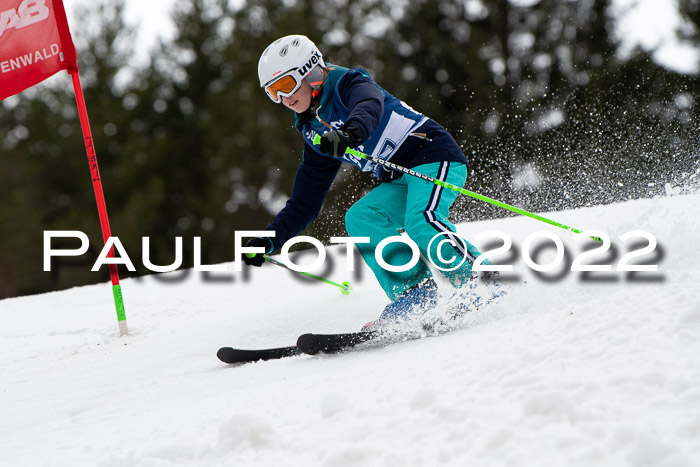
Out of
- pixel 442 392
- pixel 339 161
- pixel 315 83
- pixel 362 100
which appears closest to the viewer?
pixel 442 392

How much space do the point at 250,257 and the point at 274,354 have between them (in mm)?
599

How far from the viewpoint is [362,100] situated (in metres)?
2.87

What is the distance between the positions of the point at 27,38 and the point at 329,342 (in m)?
3.31

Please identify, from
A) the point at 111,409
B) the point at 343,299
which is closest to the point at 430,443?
the point at 111,409

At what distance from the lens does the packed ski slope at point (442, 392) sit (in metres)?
1.39

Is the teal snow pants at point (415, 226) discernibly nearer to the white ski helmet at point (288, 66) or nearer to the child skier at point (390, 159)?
the child skier at point (390, 159)

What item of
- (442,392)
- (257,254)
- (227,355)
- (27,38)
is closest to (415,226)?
(257,254)

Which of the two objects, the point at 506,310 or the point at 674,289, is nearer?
the point at 674,289

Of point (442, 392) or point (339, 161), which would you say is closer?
point (442, 392)

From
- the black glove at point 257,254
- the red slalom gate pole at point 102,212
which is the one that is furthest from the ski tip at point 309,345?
the red slalom gate pole at point 102,212

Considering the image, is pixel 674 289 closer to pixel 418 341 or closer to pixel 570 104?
pixel 418 341

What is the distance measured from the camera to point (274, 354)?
2953mm

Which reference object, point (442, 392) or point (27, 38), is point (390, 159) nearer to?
point (442, 392)

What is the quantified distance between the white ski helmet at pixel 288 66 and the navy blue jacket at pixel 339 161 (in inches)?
5.8
